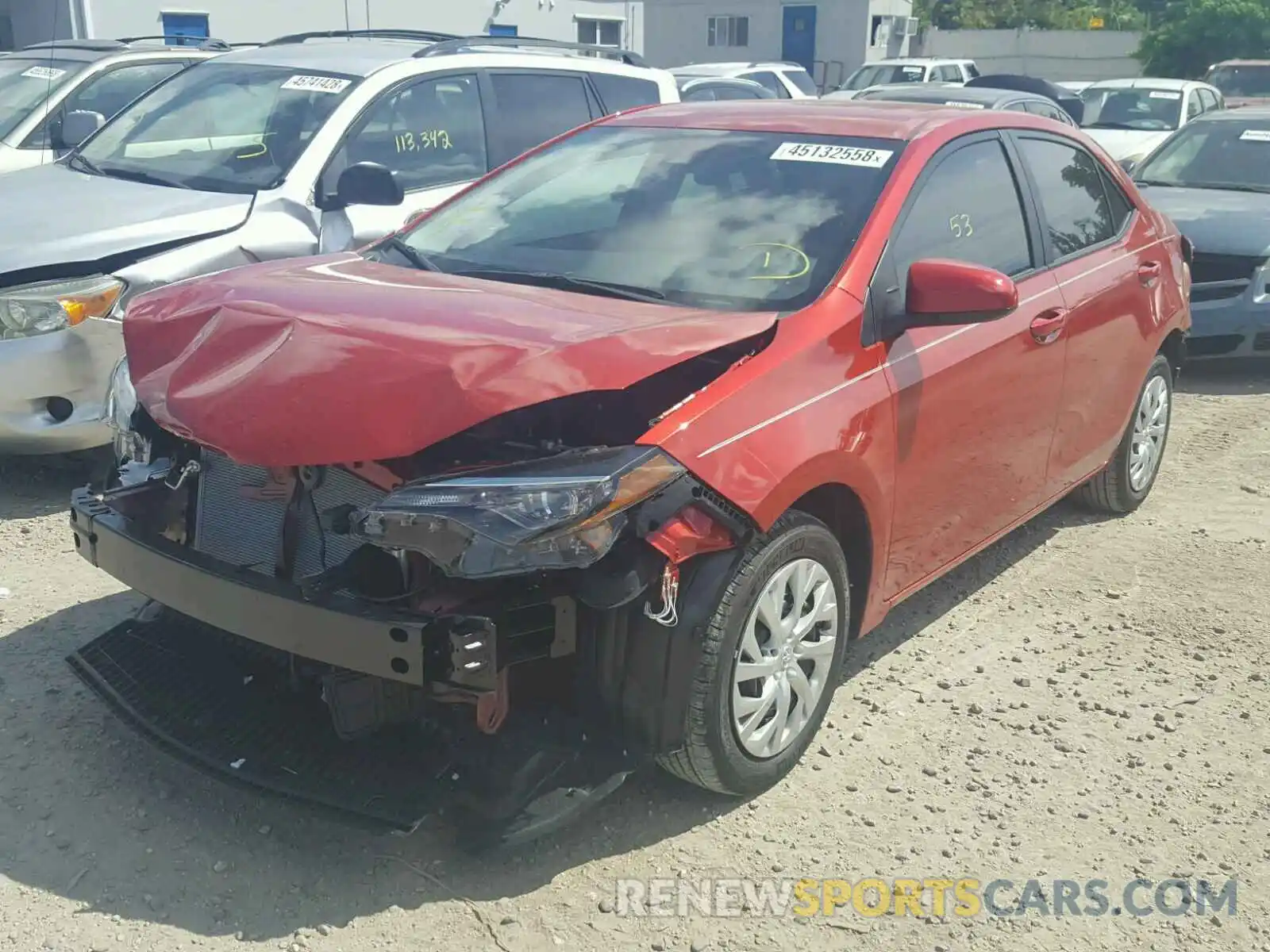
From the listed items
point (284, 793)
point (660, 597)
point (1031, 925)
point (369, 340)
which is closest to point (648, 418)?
point (660, 597)

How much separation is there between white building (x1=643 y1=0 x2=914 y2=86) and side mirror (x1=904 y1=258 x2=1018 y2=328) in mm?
34258

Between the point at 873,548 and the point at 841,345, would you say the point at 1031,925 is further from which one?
the point at 841,345

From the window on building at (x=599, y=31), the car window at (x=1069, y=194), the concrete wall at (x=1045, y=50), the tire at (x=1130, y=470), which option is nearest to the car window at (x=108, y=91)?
the car window at (x=1069, y=194)

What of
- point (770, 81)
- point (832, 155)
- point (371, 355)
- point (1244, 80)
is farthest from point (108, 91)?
point (1244, 80)

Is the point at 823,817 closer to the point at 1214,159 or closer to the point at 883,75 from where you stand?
the point at 1214,159

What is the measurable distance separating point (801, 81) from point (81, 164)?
16659 mm

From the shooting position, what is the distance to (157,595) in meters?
3.18

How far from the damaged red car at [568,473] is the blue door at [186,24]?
2016 centimetres

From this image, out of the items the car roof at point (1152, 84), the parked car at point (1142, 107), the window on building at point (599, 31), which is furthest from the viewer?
the window on building at point (599, 31)

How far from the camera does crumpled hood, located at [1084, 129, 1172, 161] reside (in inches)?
583

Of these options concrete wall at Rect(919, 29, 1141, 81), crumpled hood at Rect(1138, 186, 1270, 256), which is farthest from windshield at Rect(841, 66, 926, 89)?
concrete wall at Rect(919, 29, 1141, 81)

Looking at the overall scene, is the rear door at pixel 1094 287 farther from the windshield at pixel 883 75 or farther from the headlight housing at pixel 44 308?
the windshield at pixel 883 75

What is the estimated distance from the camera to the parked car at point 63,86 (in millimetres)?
8977

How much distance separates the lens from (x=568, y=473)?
285cm
